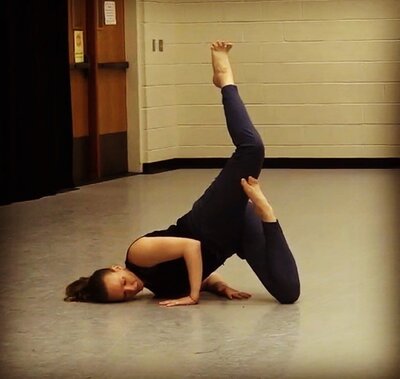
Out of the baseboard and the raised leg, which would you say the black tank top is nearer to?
the raised leg

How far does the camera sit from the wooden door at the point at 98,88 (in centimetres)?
545

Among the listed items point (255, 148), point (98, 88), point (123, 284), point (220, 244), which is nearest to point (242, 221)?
point (220, 244)

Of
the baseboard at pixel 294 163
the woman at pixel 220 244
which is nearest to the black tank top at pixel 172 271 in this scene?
the woman at pixel 220 244

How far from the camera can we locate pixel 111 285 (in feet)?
8.77

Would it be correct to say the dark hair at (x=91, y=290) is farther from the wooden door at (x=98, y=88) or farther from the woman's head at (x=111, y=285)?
the wooden door at (x=98, y=88)

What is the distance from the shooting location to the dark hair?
2.65 metres

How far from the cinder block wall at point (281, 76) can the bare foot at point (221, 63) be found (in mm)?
3588

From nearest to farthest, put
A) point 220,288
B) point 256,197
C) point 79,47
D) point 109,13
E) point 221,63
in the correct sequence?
1. point 221,63
2. point 256,197
3. point 220,288
4. point 79,47
5. point 109,13

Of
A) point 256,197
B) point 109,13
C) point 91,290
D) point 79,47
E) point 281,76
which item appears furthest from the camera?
point 281,76

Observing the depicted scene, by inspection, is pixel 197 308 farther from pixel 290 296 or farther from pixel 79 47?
pixel 79 47

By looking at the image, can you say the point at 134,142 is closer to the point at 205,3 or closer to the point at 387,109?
the point at 205,3

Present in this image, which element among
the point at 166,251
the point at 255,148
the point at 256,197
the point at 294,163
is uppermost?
the point at 255,148

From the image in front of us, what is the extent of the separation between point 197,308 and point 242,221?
0.26 meters

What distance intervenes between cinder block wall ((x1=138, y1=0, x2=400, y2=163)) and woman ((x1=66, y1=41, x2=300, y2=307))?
3450 mm
